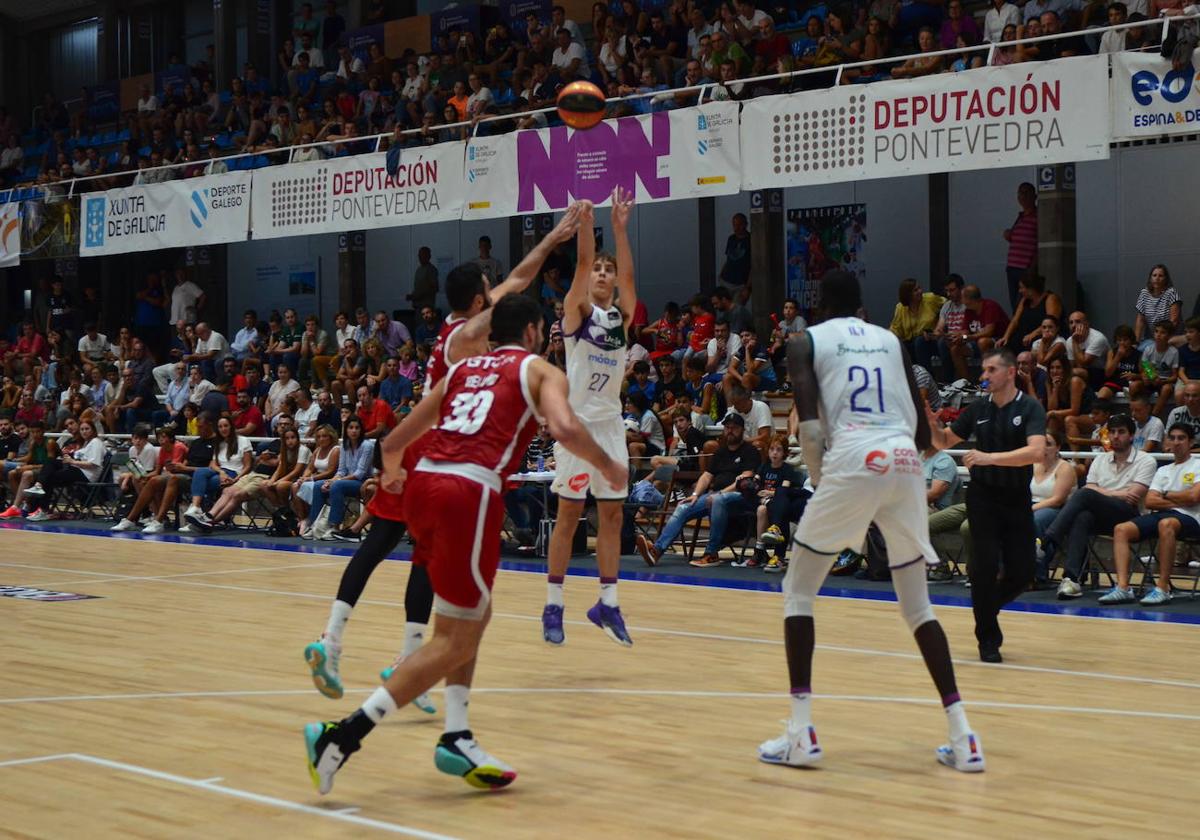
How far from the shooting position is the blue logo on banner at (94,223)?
23297 mm

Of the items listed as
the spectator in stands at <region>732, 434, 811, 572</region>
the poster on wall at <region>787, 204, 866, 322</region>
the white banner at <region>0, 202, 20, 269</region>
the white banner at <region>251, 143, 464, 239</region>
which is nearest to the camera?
the spectator in stands at <region>732, 434, 811, 572</region>

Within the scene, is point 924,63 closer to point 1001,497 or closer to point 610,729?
point 1001,497

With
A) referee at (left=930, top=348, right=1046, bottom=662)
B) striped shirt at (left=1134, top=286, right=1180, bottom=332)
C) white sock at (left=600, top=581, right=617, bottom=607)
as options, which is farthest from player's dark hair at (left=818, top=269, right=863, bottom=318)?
striped shirt at (left=1134, top=286, right=1180, bottom=332)

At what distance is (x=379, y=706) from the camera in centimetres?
482

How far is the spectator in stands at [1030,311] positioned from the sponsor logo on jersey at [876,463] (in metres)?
9.92

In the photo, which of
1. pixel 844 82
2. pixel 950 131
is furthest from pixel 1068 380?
pixel 844 82

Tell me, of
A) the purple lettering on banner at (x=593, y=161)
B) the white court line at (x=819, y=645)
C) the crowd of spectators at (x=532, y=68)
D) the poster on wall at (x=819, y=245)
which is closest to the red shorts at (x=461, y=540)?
the white court line at (x=819, y=645)

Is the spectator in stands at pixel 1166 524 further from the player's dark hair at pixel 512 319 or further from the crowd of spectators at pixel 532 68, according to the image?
the player's dark hair at pixel 512 319

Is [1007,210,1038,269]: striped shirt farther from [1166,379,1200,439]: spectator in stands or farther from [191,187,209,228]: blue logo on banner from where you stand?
[191,187,209,228]: blue logo on banner

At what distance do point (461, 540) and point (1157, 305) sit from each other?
1124 cm

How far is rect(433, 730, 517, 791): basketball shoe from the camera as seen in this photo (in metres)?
5.09

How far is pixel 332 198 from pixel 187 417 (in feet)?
11.3

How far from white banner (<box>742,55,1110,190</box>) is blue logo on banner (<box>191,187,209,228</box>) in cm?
906

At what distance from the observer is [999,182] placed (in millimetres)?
19203
